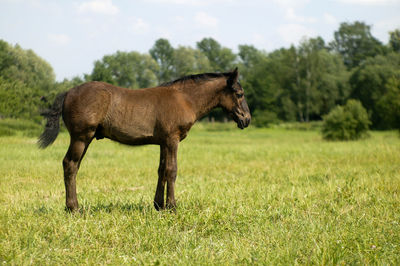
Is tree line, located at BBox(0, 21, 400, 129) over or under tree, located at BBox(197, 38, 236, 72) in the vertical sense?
under

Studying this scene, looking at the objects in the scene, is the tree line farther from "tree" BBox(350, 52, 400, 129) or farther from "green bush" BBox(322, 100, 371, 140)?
"green bush" BBox(322, 100, 371, 140)

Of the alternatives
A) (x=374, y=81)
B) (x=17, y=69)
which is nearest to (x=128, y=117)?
(x=17, y=69)

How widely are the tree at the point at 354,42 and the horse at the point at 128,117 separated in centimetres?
9268

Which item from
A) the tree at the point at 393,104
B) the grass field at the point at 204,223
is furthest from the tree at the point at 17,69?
the tree at the point at 393,104

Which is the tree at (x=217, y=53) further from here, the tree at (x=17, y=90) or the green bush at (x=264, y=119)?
the tree at (x=17, y=90)

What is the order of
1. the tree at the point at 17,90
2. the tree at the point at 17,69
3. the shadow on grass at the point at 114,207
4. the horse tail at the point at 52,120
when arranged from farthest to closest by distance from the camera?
the tree at the point at 17,69, the tree at the point at 17,90, the shadow on grass at the point at 114,207, the horse tail at the point at 52,120

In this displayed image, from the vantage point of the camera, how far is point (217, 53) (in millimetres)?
104500

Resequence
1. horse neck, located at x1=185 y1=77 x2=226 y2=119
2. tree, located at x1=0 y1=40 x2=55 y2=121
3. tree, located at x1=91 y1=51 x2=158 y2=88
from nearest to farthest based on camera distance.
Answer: horse neck, located at x1=185 y1=77 x2=226 y2=119, tree, located at x1=0 y1=40 x2=55 y2=121, tree, located at x1=91 y1=51 x2=158 y2=88

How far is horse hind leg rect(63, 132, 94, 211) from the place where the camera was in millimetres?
5950

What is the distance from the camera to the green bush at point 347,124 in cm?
3241

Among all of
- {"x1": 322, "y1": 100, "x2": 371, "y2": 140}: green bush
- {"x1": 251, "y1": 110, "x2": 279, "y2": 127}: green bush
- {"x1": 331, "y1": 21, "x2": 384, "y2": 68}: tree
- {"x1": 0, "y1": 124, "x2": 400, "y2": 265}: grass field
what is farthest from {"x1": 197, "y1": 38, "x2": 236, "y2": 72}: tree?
{"x1": 0, "y1": 124, "x2": 400, "y2": 265}: grass field

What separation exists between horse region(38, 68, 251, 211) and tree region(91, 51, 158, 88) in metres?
32.5

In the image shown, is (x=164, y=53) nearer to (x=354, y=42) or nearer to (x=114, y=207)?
(x=354, y=42)

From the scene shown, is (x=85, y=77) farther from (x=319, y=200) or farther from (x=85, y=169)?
(x=319, y=200)
